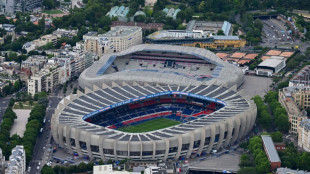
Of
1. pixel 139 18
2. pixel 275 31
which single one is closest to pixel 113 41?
pixel 139 18

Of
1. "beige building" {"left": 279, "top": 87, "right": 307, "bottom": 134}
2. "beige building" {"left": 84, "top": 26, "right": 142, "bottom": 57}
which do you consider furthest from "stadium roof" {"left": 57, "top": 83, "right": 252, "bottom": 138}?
"beige building" {"left": 84, "top": 26, "right": 142, "bottom": 57}

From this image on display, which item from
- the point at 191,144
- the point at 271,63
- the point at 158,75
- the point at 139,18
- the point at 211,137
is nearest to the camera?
the point at 191,144

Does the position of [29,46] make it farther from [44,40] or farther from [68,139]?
[68,139]

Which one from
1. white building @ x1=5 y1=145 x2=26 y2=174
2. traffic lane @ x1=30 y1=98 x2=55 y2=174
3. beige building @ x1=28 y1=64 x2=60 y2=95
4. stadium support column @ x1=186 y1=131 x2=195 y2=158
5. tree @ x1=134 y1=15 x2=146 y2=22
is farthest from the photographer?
tree @ x1=134 y1=15 x2=146 y2=22

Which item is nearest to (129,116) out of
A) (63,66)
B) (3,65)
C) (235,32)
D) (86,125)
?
(86,125)

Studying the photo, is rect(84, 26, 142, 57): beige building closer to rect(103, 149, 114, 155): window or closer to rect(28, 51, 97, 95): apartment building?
rect(28, 51, 97, 95): apartment building
